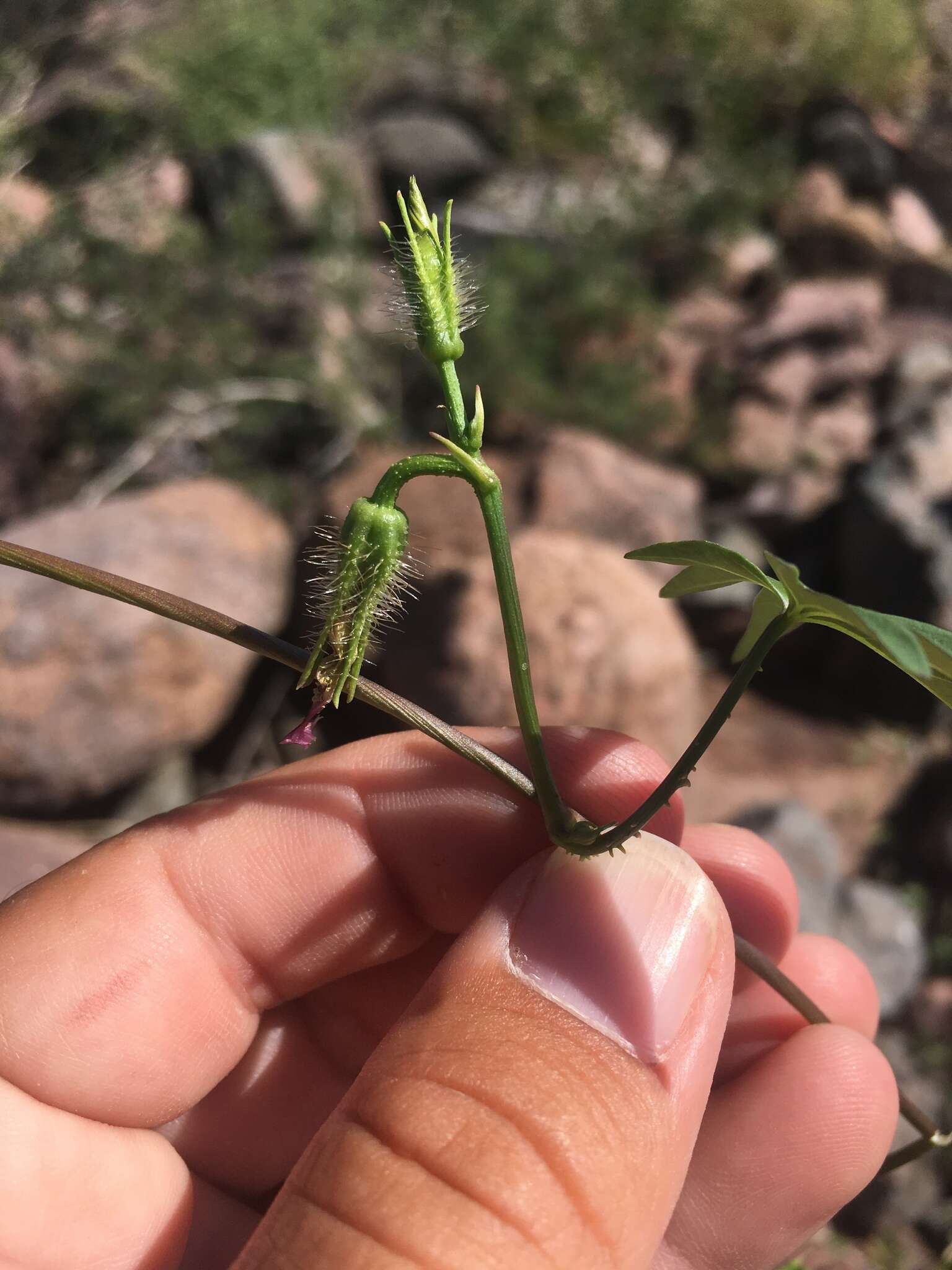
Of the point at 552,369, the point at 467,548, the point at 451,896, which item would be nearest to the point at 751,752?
the point at 467,548

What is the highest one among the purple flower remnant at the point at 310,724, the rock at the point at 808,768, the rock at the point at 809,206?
the purple flower remnant at the point at 310,724

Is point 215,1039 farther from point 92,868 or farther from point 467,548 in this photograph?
point 467,548

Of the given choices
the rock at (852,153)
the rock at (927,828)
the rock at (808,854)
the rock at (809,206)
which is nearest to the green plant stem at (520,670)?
the rock at (808,854)

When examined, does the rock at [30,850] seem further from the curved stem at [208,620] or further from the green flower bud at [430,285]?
the green flower bud at [430,285]

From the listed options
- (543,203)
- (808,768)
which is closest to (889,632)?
(808,768)

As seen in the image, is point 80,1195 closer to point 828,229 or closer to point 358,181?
point 358,181

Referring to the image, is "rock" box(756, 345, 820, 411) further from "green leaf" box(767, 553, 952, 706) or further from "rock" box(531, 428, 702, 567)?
"green leaf" box(767, 553, 952, 706)
